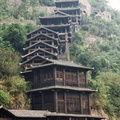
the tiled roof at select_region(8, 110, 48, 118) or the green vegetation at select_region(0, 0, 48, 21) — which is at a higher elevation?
the green vegetation at select_region(0, 0, 48, 21)

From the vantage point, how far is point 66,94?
35.8 meters

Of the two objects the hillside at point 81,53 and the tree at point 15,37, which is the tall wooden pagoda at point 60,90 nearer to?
the hillside at point 81,53

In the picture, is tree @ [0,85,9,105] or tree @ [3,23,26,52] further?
tree @ [3,23,26,52]

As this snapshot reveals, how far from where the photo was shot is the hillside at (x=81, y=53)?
3628cm

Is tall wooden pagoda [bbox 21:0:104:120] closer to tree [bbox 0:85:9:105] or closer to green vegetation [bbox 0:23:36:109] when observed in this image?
green vegetation [bbox 0:23:36:109]

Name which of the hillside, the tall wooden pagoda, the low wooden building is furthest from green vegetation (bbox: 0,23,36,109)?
the low wooden building

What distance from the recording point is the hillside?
119 ft

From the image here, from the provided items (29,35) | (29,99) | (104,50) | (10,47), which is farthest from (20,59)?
(104,50)

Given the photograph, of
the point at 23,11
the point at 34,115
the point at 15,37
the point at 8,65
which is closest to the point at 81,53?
the point at 15,37

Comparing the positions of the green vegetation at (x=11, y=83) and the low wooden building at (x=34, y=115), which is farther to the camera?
the green vegetation at (x=11, y=83)

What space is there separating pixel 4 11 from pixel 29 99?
36.5 meters

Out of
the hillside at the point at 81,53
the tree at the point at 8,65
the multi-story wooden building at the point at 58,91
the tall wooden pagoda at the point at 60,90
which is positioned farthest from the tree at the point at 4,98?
the tree at the point at 8,65

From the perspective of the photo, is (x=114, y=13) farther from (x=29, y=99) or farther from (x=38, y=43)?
(x=29, y=99)

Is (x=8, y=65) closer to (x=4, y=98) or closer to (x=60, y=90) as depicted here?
(x=4, y=98)
